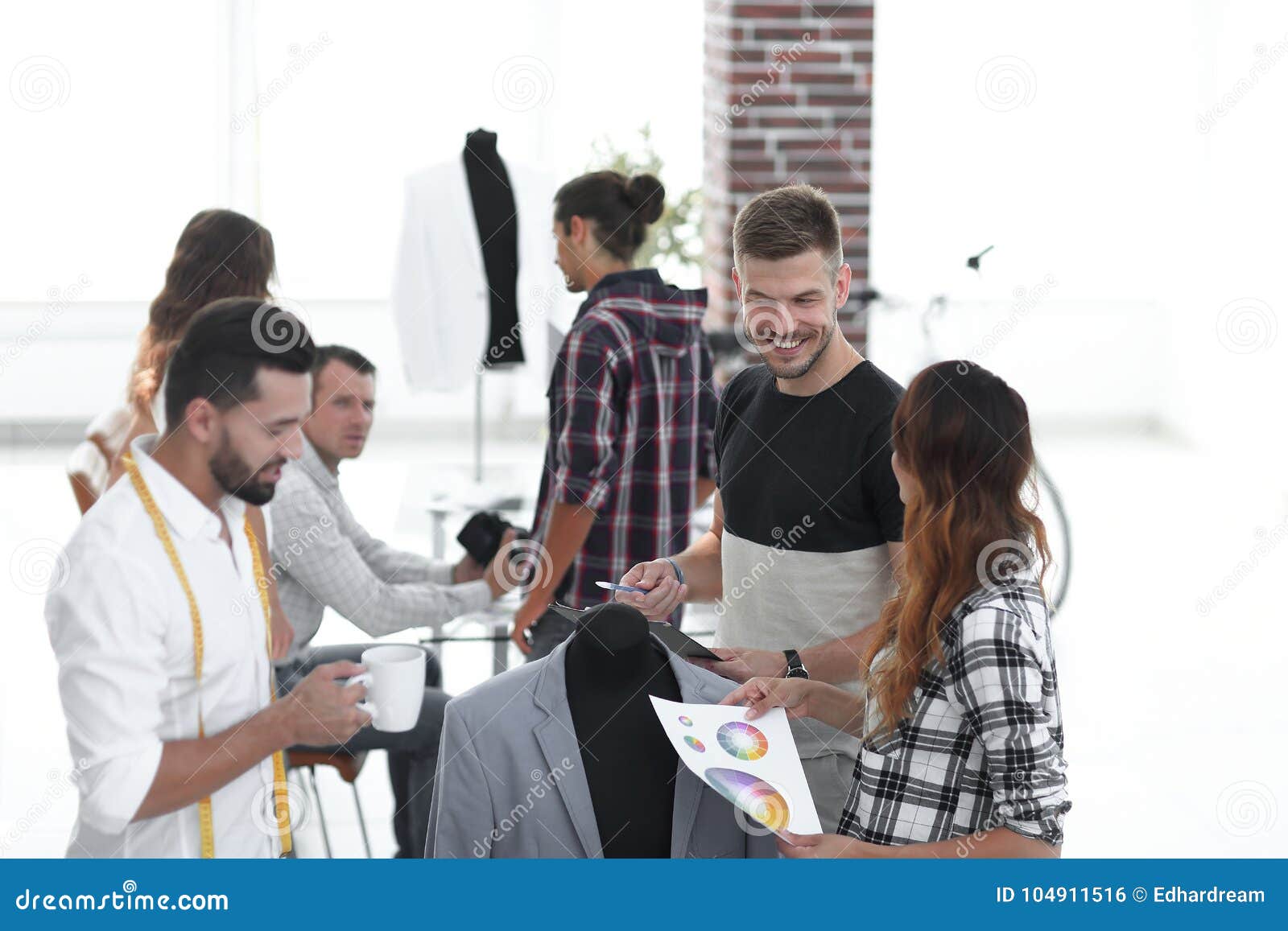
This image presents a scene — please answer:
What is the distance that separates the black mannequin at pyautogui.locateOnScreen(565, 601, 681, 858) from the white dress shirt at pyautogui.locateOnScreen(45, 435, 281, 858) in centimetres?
37

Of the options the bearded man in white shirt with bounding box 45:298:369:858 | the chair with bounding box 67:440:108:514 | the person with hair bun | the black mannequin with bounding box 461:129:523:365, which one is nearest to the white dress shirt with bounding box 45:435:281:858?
the bearded man in white shirt with bounding box 45:298:369:858

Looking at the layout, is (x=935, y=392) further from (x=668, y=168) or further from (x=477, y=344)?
(x=668, y=168)

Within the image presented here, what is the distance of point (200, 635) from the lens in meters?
1.30

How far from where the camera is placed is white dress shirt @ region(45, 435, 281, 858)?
1230 millimetres

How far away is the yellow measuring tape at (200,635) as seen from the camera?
128cm

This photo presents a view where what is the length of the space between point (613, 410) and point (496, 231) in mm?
1566

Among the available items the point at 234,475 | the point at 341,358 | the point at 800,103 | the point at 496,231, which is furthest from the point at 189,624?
the point at 800,103

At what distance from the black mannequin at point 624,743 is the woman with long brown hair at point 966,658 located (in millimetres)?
221

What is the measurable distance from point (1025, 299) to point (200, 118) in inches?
185

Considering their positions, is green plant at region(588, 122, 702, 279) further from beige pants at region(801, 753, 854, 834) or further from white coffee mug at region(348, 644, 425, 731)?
white coffee mug at region(348, 644, 425, 731)

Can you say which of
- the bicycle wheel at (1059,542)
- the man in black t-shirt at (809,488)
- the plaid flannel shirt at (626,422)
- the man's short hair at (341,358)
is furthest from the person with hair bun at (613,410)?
the bicycle wheel at (1059,542)

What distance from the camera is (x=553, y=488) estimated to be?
261 cm

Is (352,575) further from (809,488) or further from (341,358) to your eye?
(809,488)

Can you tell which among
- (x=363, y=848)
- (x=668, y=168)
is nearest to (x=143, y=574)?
(x=363, y=848)
